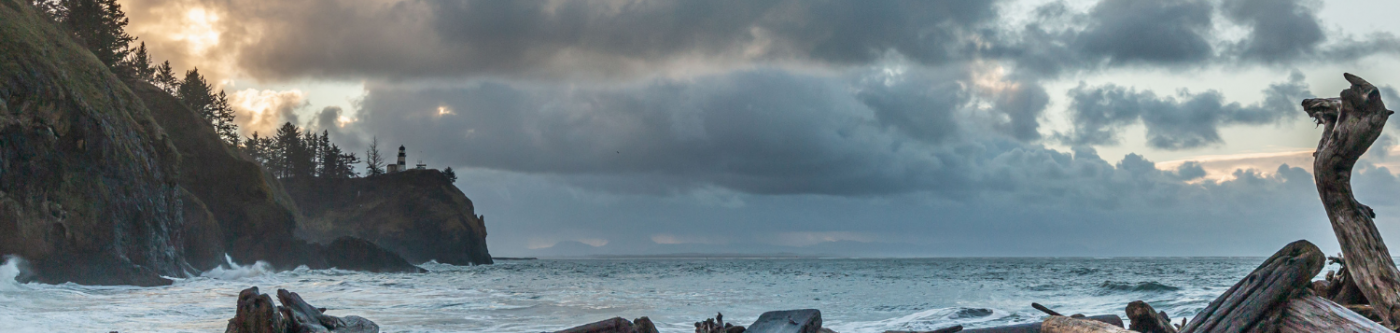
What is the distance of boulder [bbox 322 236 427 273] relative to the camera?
55219mm

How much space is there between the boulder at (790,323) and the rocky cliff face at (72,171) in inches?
1083

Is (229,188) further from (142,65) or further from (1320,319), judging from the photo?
(1320,319)

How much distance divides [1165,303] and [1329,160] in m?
15.6

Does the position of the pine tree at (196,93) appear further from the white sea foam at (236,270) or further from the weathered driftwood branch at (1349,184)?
the weathered driftwood branch at (1349,184)

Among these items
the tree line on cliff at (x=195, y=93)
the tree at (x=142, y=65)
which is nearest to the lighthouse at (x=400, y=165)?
the tree line on cliff at (x=195, y=93)

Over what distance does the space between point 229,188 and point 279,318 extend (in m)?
49.2

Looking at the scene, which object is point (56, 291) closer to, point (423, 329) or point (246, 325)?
point (423, 329)

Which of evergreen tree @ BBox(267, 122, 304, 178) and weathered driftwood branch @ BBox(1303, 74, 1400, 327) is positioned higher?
evergreen tree @ BBox(267, 122, 304, 178)

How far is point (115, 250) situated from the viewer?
1098 inches

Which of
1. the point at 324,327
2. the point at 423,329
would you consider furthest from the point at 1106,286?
the point at 324,327

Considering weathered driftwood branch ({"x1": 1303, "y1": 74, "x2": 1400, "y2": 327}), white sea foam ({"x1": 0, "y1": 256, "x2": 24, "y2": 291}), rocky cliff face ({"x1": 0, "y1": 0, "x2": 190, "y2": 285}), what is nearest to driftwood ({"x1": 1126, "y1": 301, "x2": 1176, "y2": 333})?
weathered driftwood branch ({"x1": 1303, "y1": 74, "x2": 1400, "y2": 327})

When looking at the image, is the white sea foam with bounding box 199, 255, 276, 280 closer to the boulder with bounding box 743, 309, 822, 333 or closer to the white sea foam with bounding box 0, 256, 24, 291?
the white sea foam with bounding box 0, 256, 24, 291

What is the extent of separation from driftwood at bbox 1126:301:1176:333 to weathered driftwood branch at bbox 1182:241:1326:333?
240 centimetres

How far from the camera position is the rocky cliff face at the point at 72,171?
24469 millimetres
